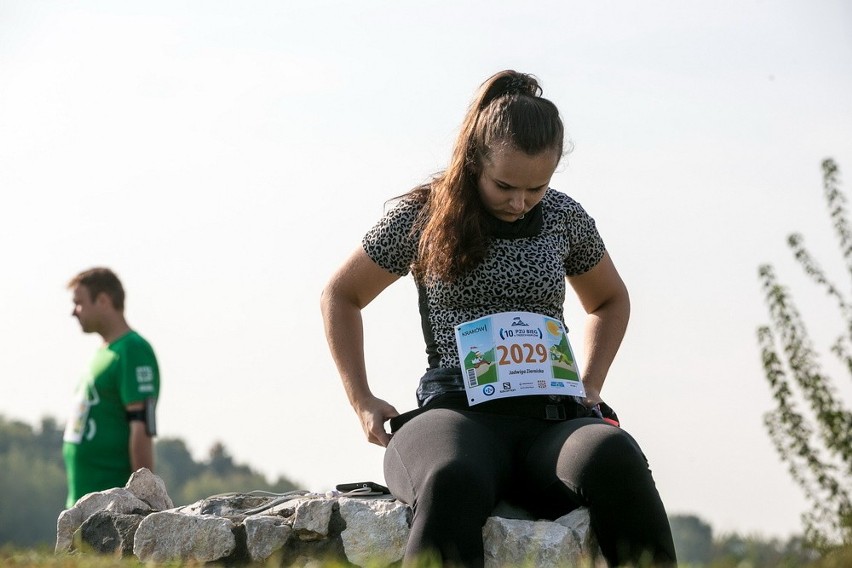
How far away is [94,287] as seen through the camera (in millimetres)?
7961

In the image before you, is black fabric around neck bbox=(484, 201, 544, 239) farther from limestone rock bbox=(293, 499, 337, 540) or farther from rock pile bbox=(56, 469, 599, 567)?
limestone rock bbox=(293, 499, 337, 540)

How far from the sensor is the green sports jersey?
24.1ft

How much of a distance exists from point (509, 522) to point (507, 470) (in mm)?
180

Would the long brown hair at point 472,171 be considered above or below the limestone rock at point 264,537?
above

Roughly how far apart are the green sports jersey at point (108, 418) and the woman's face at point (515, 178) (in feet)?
12.1

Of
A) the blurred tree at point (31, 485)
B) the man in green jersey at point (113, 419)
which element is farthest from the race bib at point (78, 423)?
Answer: the blurred tree at point (31, 485)

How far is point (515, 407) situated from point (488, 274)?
47 cm

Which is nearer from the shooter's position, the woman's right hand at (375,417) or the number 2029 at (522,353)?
the number 2029 at (522,353)

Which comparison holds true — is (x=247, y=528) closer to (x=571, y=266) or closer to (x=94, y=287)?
(x=571, y=266)

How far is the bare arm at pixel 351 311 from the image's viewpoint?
4469mm

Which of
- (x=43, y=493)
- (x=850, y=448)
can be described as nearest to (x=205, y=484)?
(x=43, y=493)

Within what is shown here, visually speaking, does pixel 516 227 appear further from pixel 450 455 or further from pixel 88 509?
pixel 88 509

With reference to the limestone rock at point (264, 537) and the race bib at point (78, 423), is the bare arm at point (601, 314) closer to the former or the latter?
the limestone rock at point (264, 537)

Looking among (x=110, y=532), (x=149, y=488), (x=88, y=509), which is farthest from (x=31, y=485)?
(x=110, y=532)
